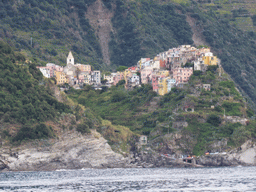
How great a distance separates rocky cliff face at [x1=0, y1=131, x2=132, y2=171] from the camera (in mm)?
126188

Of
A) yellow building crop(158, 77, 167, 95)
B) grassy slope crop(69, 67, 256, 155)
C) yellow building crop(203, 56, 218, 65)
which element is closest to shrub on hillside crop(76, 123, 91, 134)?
grassy slope crop(69, 67, 256, 155)

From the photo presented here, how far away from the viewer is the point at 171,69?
184 meters

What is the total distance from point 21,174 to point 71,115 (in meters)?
28.5

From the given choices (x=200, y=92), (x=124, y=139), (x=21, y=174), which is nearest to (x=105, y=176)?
(x=21, y=174)

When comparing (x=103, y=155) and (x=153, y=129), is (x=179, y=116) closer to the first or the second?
(x=153, y=129)

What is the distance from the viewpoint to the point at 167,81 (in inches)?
6806

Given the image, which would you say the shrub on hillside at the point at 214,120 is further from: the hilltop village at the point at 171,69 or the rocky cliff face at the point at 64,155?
the rocky cliff face at the point at 64,155

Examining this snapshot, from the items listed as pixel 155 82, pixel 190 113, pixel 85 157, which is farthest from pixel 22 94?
pixel 155 82

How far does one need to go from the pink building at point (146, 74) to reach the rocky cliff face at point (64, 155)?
46.0 metres

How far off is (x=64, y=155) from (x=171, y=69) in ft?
195

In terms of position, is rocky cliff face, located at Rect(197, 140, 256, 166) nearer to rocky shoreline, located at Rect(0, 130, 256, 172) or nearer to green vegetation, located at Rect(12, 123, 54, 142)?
rocky shoreline, located at Rect(0, 130, 256, 172)

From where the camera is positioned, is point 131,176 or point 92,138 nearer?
point 131,176

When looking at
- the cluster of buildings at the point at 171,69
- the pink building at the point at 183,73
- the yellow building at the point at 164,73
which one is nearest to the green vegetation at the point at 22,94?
the cluster of buildings at the point at 171,69

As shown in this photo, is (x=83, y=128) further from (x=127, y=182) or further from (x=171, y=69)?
(x=171, y=69)
